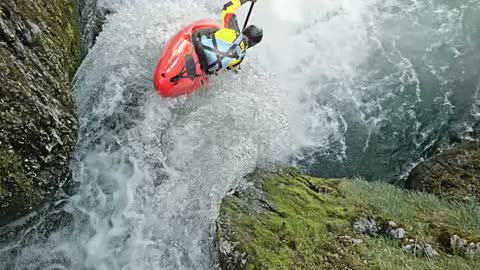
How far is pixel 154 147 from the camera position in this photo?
20.1 ft

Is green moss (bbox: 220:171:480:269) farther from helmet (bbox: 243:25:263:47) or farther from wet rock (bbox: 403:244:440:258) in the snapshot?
helmet (bbox: 243:25:263:47)

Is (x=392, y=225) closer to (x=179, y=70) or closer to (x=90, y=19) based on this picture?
(x=179, y=70)

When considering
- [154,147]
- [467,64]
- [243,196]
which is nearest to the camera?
[243,196]

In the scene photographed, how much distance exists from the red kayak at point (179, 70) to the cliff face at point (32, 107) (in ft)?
4.75

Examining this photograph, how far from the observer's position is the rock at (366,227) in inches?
217

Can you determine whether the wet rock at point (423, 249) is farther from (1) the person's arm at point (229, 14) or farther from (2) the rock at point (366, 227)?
(1) the person's arm at point (229, 14)

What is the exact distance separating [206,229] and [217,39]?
8.86 ft

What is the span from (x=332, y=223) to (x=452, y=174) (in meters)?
2.31

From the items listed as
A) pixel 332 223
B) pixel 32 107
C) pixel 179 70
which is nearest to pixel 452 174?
pixel 332 223

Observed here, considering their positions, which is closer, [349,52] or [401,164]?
[401,164]

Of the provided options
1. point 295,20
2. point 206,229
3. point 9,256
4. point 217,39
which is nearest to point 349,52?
point 295,20

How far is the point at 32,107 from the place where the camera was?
14.6 feet

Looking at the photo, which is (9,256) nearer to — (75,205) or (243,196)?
(75,205)

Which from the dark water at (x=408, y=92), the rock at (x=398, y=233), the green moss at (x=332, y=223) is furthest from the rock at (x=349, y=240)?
the dark water at (x=408, y=92)
